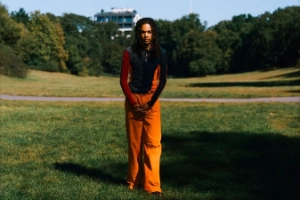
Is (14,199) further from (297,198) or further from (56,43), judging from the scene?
(56,43)

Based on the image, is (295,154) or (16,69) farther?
(16,69)

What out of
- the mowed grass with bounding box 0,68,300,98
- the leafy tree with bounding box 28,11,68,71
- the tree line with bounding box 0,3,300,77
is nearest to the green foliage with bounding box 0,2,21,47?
the tree line with bounding box 0,3,300,77

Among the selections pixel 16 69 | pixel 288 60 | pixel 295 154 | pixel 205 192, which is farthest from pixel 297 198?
pixel 288 60

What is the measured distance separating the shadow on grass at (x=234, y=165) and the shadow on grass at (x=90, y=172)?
628 millimetres

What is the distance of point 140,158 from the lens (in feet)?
18.5

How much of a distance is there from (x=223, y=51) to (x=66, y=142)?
98168mm

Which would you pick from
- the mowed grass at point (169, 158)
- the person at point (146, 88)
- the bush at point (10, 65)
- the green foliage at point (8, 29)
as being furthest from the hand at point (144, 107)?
the green foliage at point (8, 29)

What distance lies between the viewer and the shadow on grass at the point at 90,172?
6172mm

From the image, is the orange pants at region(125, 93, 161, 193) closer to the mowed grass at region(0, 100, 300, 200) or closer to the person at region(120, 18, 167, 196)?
the person at region(120, 18, 167, 196)

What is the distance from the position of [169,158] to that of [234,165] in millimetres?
1034

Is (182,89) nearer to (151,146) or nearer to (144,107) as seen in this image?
(151,146)

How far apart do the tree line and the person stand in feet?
216

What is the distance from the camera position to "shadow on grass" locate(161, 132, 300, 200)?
18.6ft

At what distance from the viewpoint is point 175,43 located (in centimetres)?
11231
